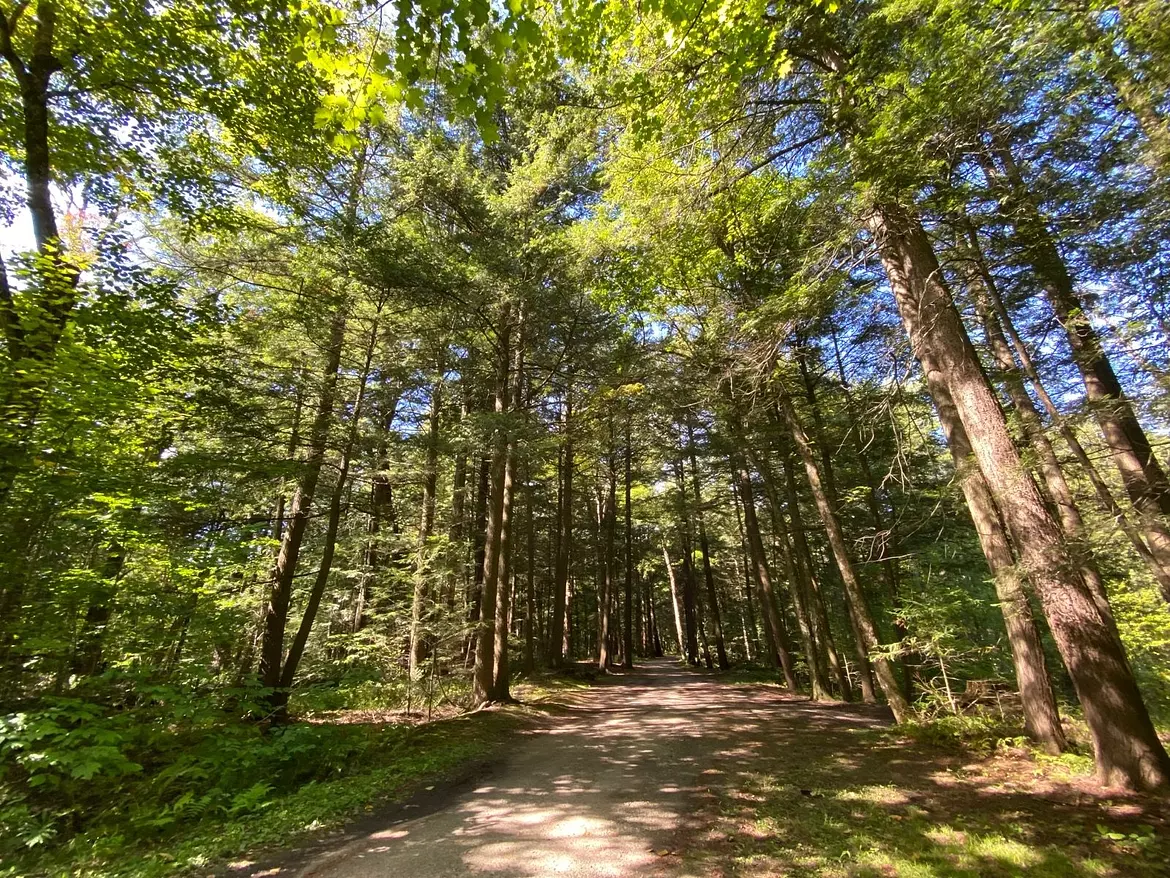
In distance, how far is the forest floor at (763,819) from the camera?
3.77 metres

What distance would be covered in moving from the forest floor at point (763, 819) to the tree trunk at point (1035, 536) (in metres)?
0.42

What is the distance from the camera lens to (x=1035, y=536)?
16.2ft

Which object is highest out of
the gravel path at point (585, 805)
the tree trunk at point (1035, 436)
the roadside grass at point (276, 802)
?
the tree trunk at point (1035, 436)

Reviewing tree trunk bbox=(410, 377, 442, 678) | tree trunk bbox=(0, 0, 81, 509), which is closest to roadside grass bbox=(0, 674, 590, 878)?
tree trunk bbox=(410, 377, 442, 678)

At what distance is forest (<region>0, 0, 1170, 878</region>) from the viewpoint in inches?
170

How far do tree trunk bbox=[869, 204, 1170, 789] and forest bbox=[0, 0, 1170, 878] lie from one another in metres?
0.04

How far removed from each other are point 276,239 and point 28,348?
218 inches

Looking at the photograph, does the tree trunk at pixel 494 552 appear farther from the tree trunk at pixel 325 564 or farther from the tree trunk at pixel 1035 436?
the tree trunk at pixel 1035 436

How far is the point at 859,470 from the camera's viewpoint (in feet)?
52.9

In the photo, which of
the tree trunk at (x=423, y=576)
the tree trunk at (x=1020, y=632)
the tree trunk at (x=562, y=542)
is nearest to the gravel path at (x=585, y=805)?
the tree trunk at (x=423, y=576)

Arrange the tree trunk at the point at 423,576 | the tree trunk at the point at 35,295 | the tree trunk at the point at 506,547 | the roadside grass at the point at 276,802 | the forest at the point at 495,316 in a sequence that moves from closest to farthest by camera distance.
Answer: the roadside grass at the point at 276,802 < the forest at the point at 495,316 < the tree trunk at the point at 35,295 < the tree trunk at the point at 423,576 < the tree trunk at the point at 506,547

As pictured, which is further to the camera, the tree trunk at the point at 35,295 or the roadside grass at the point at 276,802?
the tree trunk at the point at 35,295

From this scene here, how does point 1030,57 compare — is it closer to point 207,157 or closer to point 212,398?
point 212,398

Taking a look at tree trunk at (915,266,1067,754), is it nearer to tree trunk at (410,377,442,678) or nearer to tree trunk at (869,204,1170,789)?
tree trunk at (869,204,1170,789)
